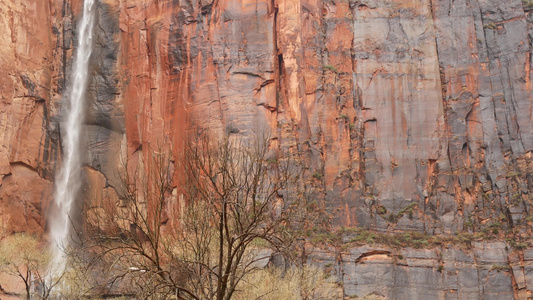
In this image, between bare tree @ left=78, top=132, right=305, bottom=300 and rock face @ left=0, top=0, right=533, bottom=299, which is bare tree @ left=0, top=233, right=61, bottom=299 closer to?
rock face @ left=0, top=0, right=533, bottom=299

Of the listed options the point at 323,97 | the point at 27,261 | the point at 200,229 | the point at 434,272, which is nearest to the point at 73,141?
the point at 27,261

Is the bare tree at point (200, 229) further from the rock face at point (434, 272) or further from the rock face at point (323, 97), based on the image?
the rock face at point (323, 97)

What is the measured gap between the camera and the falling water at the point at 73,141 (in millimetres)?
48219

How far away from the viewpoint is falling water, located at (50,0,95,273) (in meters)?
48.2

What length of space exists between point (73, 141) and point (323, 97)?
71.3 ft

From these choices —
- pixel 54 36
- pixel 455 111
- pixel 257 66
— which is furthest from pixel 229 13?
pixel 455 111

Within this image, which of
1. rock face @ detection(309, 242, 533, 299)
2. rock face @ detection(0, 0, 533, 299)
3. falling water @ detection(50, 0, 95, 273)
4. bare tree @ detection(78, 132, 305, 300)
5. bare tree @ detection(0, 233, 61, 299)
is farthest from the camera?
falling water @ detection(50, 0, 95, 273)

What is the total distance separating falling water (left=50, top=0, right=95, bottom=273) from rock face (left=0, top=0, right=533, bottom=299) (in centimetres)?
85

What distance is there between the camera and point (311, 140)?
47.6m

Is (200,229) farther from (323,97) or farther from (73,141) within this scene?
(73,141)

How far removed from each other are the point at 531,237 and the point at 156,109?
3116cm

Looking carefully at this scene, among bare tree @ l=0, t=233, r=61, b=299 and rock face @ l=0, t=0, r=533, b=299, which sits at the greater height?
rock face @ l=0, t=0, r=533, b=299

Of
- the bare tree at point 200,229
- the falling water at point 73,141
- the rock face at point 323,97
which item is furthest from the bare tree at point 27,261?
the bare tree at point 200,229

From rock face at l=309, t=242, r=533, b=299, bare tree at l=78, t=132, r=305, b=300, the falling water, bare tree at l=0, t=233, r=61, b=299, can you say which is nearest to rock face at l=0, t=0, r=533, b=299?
the falling water
